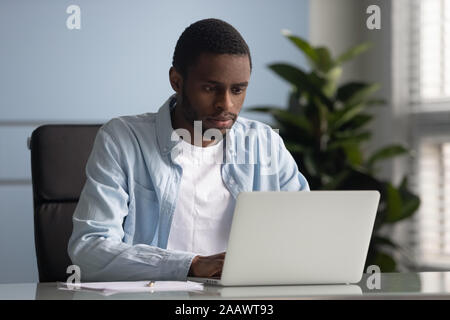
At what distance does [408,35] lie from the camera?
3.26 m

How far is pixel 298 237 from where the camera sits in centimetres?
111

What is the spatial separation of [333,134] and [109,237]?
178 cm

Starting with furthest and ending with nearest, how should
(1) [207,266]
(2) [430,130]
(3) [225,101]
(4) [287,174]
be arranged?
1. (2) [430,130]
2. (4) [287,174]
3. (3) [225,101]
4. (1) [207,266]

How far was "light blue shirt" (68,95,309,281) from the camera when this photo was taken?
4.31 feet

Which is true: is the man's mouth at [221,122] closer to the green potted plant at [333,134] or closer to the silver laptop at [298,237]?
the silver laptop at [298,237]

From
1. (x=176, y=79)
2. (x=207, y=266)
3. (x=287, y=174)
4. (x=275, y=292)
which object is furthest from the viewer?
(x=287, y=174)

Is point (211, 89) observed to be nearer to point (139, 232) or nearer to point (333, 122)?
point (139, 232)

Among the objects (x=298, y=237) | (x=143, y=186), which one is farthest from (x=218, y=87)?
(x=298, y=237)

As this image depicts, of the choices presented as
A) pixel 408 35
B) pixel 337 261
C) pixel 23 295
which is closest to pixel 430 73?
pixel 408 35

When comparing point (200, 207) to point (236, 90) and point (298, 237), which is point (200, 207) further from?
point (298, 237)

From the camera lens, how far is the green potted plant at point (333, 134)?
114 inches

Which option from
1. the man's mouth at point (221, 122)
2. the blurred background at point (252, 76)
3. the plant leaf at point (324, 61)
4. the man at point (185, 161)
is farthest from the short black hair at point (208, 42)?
the plant leaf at point (324, 61)

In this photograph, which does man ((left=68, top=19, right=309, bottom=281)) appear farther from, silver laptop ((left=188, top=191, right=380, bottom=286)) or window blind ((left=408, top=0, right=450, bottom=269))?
window blind ((left=408, top=0, right=450, bottom=269))

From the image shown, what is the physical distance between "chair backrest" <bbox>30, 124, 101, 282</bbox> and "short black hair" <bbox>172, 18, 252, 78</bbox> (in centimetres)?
32
